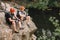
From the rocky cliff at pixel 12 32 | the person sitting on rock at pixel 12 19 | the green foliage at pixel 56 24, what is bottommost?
the green foliage at pixel 56 24

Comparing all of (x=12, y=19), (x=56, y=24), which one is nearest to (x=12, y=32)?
(x=12, y=19)

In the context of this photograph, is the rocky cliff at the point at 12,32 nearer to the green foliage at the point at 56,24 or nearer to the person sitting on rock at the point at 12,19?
the person sitting on rock at the point at 12,19

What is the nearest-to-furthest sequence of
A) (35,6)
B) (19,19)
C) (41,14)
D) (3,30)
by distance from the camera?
(3,30)
(19,19)
(41,14)
(35,6)

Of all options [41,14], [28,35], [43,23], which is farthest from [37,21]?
[28,35]

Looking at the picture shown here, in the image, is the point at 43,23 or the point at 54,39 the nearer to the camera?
the point at 54,39

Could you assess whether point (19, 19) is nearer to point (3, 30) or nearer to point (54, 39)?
point (3, 30)

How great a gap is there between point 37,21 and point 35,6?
429 centimetres

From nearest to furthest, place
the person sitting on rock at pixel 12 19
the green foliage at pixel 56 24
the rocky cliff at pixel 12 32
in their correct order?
the rocky cliff at pixel 12 32 → the person sitting on rock at pixel 12 19 → the green foliage at pixel 56 24

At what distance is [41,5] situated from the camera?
1052 inches

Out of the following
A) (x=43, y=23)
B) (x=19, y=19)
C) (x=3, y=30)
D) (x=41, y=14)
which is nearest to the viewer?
(x=3, y=30)

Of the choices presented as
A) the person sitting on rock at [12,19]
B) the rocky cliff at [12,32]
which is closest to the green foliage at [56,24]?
the rocky cliff at [12,32]

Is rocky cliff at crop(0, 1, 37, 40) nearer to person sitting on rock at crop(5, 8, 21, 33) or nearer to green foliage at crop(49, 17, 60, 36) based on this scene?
person sitting on rock at crop(5, 8, 21, 33)

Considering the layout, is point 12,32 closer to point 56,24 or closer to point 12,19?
point 12,19

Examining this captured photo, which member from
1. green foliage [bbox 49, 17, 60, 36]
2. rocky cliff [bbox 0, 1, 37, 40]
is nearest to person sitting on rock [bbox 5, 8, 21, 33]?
rocky cliff [bbox 0, 1, 37, 40]
